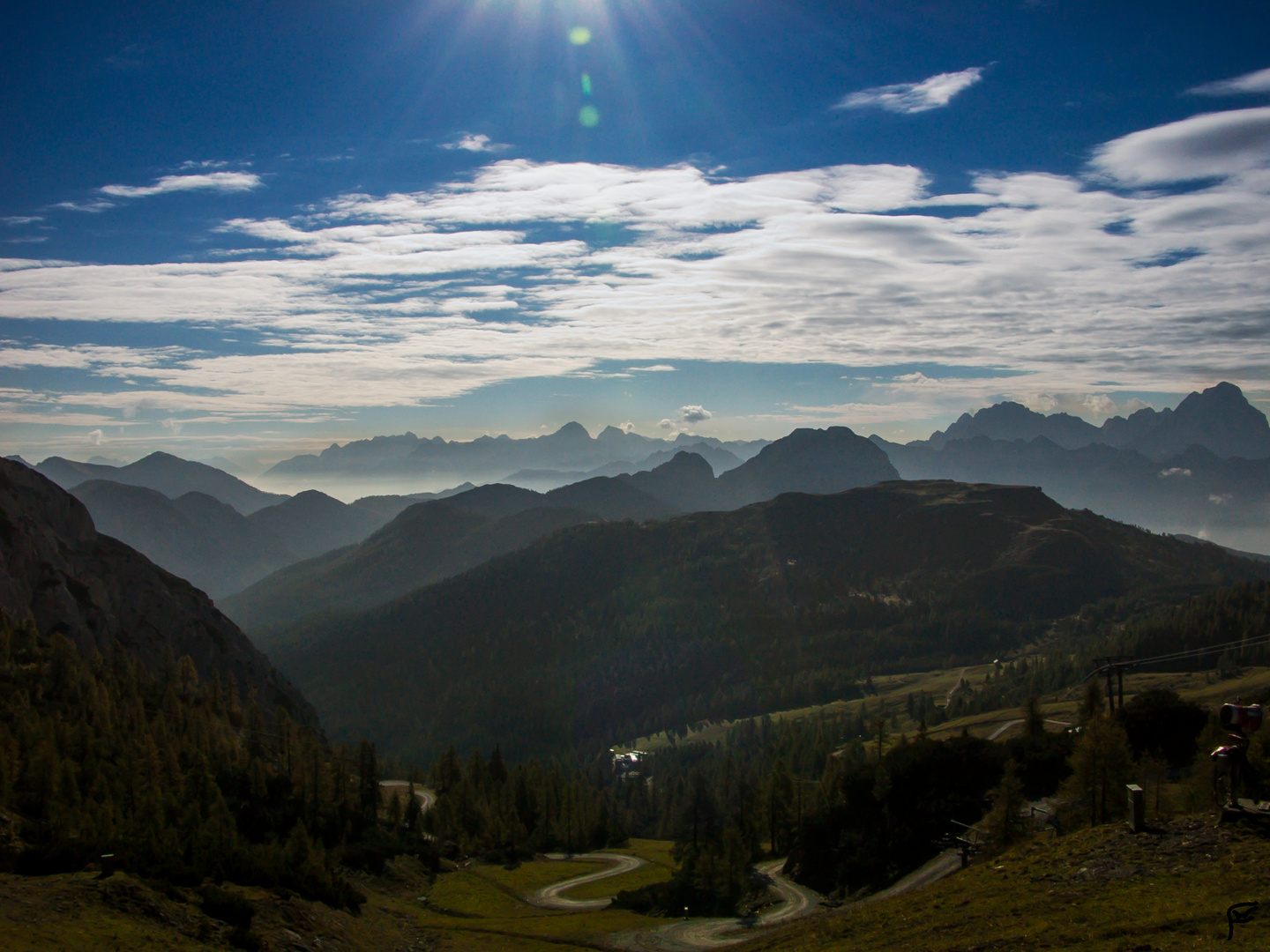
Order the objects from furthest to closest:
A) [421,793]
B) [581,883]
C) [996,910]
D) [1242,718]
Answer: [421,793] → [581,883] → [996,910] → [1242,718]

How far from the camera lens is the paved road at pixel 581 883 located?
3787 inches

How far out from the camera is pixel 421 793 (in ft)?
570

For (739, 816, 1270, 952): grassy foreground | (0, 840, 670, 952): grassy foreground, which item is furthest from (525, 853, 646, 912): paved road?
(739, 816, 1270, 952): grassy foreground

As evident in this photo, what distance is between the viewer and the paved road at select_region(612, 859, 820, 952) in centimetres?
7033

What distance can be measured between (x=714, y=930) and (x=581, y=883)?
3944 centimetres

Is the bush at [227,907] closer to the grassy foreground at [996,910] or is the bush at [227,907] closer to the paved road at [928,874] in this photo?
the grassy foreground at [996,910]

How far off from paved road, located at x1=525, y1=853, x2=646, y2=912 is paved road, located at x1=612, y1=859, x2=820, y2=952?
770 inches

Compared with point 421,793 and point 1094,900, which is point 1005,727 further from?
point 1094,900

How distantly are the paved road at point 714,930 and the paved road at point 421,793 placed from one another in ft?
267

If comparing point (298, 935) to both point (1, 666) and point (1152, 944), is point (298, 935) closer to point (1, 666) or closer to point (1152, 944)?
point (1152, 944)

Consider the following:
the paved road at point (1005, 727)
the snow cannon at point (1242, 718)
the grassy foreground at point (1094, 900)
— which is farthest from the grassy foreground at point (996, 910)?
the paved road at point (1005, 727)

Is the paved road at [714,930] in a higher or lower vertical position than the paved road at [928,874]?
lower

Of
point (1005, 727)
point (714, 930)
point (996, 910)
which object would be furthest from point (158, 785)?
point (1005, 727)

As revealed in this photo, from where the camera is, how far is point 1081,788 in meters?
60.5
